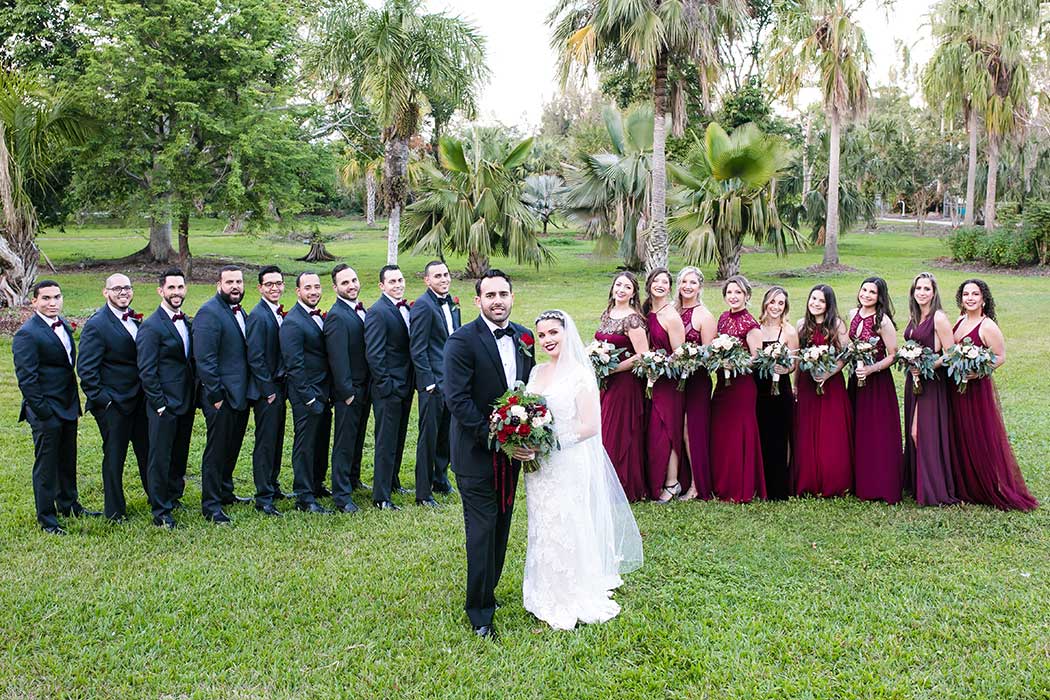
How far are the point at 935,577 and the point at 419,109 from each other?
57.0 feet

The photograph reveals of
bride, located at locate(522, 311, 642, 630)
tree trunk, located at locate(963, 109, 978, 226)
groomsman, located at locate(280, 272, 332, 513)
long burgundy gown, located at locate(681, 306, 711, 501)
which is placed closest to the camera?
bride, located at locate(522, 311, 642, 630)

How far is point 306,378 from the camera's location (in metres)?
8.25

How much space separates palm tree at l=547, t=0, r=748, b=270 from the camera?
19391 millimetres

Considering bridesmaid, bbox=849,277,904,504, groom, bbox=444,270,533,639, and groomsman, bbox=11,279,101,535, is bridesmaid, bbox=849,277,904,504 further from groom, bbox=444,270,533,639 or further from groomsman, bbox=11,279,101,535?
groomsman, bbox=11,279,101,535

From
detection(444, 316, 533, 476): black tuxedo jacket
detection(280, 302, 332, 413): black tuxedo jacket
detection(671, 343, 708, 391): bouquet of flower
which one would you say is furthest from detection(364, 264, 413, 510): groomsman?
detection(444, 316, 533, 476): black tuxedo jacket

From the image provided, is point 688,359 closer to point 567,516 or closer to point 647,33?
point 567,516

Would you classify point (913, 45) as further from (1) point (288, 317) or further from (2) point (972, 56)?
(1) point (288, 317)

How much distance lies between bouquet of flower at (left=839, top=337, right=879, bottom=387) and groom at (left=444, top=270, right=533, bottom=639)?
149 inches

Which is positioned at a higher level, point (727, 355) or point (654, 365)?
point (727, 355)

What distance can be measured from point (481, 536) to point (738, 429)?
365cm

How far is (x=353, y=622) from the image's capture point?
5.79 metres

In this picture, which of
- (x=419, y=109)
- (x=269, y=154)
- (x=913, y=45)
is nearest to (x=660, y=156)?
(x=419, y=109)

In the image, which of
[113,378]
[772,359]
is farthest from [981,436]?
[113,378]

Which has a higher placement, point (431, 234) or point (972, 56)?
point (972, 56)
